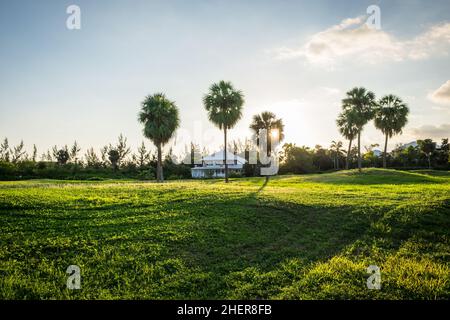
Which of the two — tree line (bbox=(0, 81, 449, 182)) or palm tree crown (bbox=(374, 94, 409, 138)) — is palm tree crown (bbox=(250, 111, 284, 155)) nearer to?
tree line (bbox=(0, 81, 449, 182))

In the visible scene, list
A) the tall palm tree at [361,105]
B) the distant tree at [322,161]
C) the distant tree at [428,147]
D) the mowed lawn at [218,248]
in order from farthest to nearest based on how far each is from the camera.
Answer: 1. the distant tree at [322,161]
2. the distant tree at [428,147]
3. the tall palm tree at [361,105]
4. the mowed lawn at [218,248]

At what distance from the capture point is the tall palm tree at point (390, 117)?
207ft

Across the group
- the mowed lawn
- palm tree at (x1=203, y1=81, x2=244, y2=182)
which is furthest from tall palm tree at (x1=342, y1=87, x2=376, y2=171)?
the mowed lawn

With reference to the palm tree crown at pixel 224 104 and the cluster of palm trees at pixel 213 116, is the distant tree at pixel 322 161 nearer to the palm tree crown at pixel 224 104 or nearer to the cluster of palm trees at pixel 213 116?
the cluster of palm trees at pixel 213 116

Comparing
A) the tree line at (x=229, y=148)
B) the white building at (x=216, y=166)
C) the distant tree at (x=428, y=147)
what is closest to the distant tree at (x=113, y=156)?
the tree line at (x=229, y=148)

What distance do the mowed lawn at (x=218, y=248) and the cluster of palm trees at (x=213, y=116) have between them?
23.9 m

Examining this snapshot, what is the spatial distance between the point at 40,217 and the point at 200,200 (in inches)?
348

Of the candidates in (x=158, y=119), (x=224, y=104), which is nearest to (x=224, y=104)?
(x=224, y=104)

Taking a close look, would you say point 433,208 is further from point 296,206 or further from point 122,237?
point 122,237

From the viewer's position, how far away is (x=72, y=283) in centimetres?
818

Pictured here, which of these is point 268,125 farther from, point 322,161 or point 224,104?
point 322,161

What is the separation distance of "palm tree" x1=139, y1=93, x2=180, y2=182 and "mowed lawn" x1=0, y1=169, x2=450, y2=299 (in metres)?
27.1

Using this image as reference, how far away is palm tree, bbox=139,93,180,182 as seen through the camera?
Result: 44.1 metres
